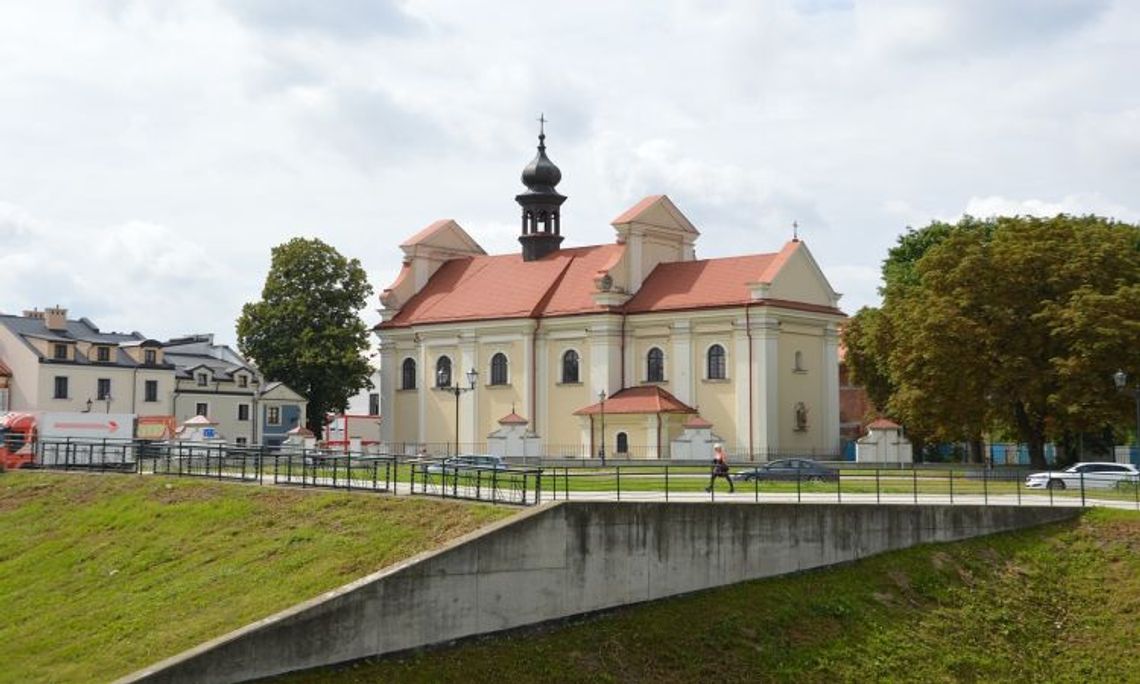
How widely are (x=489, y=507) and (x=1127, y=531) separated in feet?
45.8

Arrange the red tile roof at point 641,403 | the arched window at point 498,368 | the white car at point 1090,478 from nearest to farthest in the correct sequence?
the white car at point 1090,478 → the red tile roof at point 641,403 → the arched window at point 498,368

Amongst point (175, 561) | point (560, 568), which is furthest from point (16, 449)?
point (560, 568)

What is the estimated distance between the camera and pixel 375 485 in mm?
31922

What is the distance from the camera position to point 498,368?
72.8m

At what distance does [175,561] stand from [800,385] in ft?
137

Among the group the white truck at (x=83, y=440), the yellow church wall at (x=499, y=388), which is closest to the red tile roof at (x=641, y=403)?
the yellow church wall at (x=499, y=388)

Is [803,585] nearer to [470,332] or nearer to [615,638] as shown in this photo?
[615,638]

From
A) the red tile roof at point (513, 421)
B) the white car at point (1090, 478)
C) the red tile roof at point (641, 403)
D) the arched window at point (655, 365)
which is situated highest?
the arched window at point (655, 365)

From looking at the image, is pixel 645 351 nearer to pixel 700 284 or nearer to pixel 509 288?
pixel 700 284

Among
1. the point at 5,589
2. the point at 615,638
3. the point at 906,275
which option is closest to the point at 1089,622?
the point at 615,638

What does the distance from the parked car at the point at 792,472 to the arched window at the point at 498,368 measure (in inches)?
1157

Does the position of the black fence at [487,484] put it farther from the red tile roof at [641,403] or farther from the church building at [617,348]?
the red tile roof at [641,403]

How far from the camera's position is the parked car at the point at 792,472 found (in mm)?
39719

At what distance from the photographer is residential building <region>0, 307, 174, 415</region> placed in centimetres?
7125
